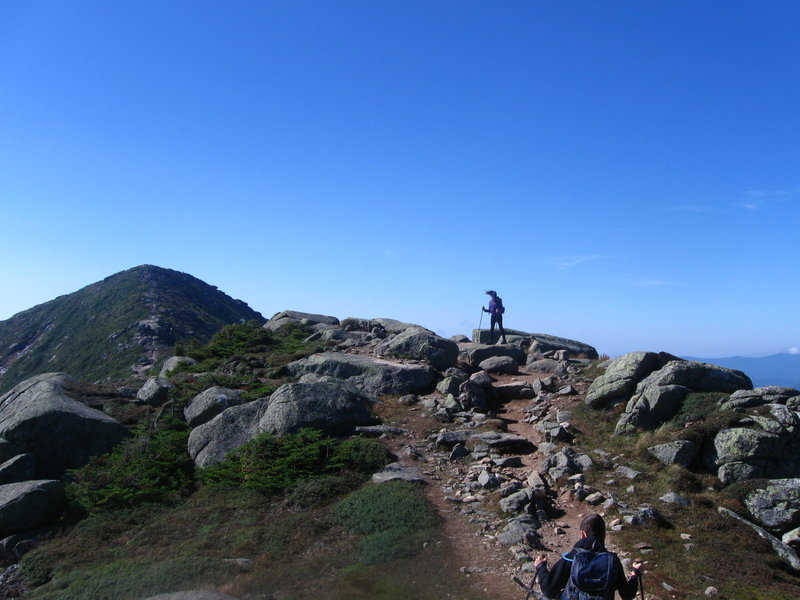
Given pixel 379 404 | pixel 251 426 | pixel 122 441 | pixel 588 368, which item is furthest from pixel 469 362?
pixel 122 441

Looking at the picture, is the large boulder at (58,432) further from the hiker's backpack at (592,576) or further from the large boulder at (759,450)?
the large boulder at (759,450)

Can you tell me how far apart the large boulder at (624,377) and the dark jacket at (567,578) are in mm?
12809

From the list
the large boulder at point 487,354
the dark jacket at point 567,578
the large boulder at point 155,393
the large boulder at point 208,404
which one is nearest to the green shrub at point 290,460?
the large boulder at point 208,404

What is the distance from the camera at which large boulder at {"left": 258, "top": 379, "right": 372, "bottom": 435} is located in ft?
57.0

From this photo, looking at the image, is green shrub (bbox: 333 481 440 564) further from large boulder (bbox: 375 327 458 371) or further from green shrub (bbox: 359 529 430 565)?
large boulder (bbox: 375 327 458 371)

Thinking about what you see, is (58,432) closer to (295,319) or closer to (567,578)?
(567,578)

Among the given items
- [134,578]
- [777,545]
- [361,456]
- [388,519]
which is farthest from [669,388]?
[134,578]

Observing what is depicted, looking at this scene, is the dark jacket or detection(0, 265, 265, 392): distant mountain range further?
detection(0, 265, 265, 392): distant mountain range

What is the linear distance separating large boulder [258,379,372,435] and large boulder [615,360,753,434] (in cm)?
870

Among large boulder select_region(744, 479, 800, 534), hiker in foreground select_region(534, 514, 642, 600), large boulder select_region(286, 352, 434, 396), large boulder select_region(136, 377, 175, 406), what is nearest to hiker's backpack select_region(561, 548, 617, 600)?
hiker in foreground select_region(534, 514, 642, 600)

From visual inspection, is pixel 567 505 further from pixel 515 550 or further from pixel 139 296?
pixel 139 296

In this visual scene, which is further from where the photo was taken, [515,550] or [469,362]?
[469,362]

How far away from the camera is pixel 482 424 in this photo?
62.5 feet

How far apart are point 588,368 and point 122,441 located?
Result: 740 inches
